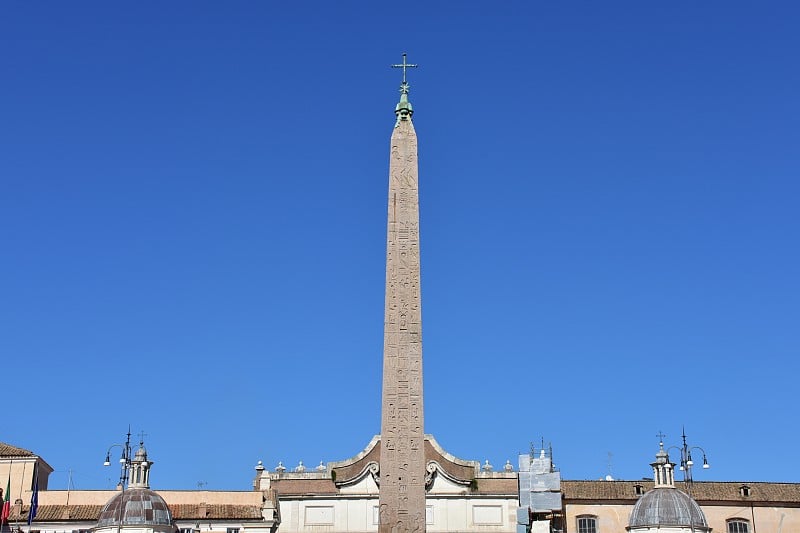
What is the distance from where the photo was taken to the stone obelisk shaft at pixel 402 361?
68.6 ft

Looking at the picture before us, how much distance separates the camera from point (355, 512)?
164 ft

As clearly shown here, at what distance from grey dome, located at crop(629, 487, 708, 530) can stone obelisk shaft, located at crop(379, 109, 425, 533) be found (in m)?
27.9

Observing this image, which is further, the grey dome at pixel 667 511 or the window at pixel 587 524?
the window at pixel 587 524

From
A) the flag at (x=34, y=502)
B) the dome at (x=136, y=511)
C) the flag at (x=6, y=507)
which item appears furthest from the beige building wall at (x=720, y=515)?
the flag at (x=6, y=507)

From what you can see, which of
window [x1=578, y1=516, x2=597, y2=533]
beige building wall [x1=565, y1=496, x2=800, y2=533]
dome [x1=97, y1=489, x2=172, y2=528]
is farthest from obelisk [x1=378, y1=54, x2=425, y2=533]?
window [x1=578, y1=516, x2=597, y2=533]

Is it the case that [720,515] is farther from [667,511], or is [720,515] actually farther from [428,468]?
[428,468]

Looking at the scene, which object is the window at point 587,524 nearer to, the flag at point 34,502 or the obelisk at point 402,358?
the flag at point 34,502

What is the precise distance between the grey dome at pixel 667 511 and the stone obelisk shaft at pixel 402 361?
91.4 feet

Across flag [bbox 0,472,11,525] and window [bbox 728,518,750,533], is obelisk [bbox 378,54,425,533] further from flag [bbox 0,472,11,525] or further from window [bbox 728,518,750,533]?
window [bbox 728,518,750,533]

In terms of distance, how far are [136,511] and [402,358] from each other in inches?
1105

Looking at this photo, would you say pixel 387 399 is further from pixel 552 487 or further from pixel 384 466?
pixel 552 487

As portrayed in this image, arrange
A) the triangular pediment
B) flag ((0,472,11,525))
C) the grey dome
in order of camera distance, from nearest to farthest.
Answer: the grey dome → flag ((0,472,11,525)) → the triangular pediment

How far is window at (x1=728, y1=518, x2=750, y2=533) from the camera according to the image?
5156 cm

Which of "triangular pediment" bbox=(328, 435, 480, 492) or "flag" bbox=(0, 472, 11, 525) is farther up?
"triangular pediment" bbox=(328, 435, 480, 492)
